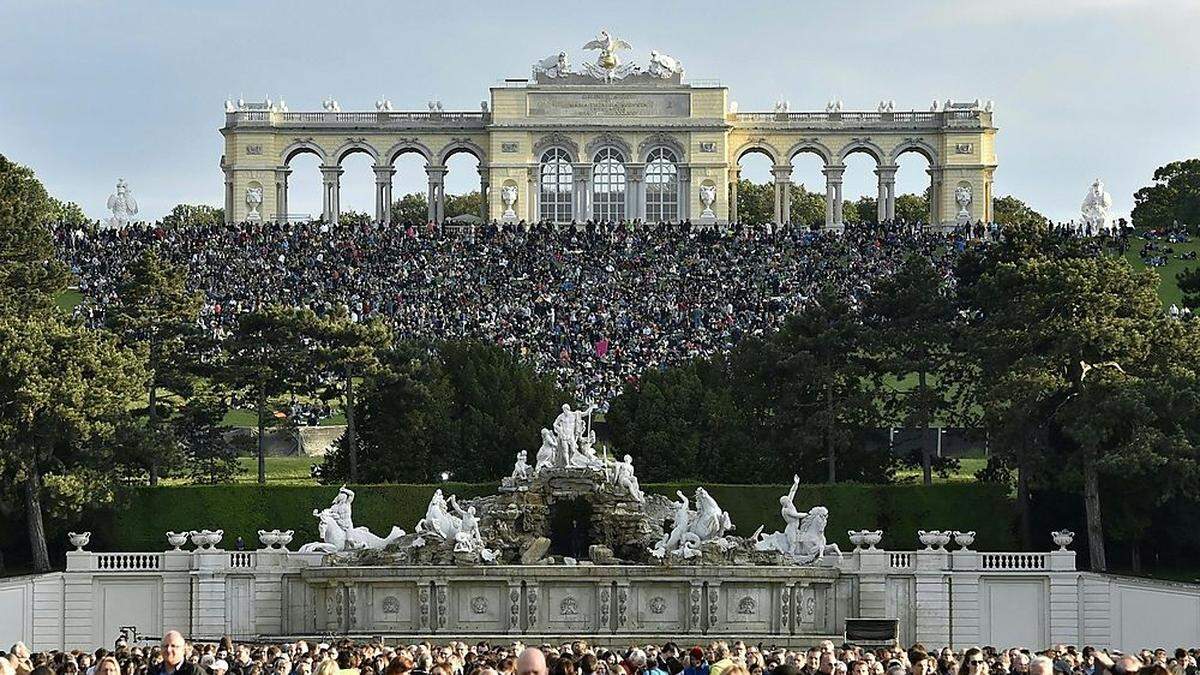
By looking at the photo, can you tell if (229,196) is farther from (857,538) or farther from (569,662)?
(569,662)

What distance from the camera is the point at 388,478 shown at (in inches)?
2421

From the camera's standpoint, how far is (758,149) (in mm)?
105312

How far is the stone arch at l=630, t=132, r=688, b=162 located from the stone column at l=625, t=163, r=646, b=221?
20.3 inches

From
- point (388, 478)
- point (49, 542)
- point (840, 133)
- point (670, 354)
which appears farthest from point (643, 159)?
point (49, 542)

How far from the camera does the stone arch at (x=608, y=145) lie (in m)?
103

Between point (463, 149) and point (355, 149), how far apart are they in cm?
471

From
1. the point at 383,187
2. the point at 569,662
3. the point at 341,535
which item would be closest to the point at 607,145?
the point at 383,187

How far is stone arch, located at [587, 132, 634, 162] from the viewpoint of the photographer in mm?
102812

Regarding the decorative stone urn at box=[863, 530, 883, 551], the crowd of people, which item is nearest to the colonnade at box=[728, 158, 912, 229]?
the decorative stone urn at box=[863, 530, 883, 551]

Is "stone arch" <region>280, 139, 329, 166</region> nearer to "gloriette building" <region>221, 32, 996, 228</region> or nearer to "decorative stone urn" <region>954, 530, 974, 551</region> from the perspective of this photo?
"gloriette building" <region>221, 32, 996, 228</region>

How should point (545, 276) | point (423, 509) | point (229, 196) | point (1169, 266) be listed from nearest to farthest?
point (423, 509)
point (545, 276)
point (1169, 266)
point (229, 196)

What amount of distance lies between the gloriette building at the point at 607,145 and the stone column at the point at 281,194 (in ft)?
0.20

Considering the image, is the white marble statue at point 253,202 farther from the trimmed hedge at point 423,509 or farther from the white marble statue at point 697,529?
the white marble statue at point 697,529

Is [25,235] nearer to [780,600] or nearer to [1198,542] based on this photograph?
[780,600]
